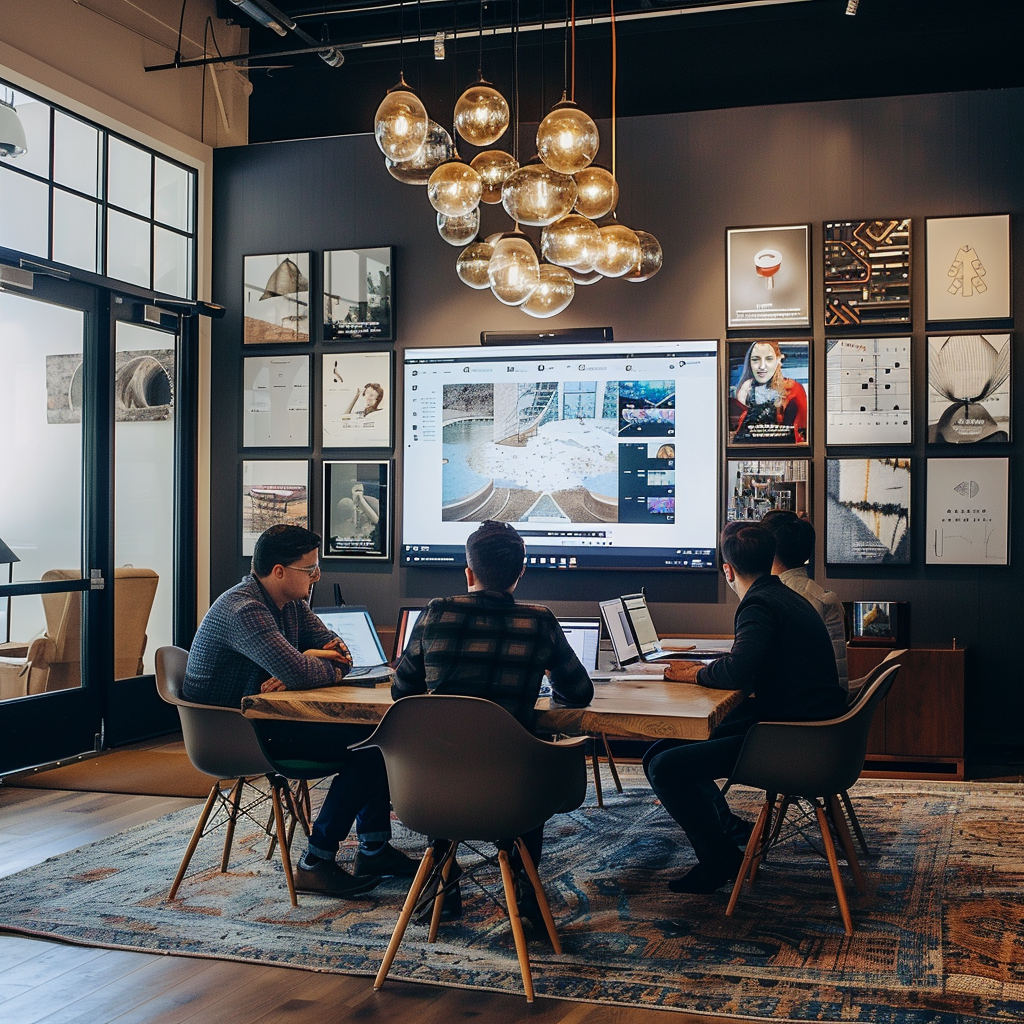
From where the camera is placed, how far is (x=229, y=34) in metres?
7.62

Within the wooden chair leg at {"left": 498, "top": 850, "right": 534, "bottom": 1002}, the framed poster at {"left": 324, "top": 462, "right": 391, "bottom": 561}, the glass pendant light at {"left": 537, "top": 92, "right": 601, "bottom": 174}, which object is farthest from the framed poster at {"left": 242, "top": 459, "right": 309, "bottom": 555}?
the wooden chair leg at {"left": 498, "top": 850, "right": 534, "bottom": 1002}

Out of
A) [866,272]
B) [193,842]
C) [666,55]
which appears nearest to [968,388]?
[866,272]

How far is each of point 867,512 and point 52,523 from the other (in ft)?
14.9

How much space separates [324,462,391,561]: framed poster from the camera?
6898 millimetres

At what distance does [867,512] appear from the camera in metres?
6.19

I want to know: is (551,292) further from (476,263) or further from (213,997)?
(213,997)

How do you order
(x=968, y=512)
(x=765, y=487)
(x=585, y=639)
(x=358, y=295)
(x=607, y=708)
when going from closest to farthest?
1. (x=607, y=708)
2. (x=585, y=639)
3. (x=968, y=512)
4. (x=765, y=487)
5. (x=358, y=295)

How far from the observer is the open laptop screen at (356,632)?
4480 mm

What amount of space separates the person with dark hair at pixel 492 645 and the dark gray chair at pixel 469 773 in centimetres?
19

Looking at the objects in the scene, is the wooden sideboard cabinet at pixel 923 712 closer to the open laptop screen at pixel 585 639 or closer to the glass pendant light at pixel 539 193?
the open laptop screen at pixel 585 639

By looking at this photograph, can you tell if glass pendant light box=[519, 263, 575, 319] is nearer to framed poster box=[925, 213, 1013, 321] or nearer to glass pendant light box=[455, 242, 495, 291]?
glass pendant light box=[455, 242, 495, 291]

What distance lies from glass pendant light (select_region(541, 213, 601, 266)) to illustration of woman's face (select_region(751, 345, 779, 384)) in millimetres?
2550

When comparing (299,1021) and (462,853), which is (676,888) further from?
(299,1021)

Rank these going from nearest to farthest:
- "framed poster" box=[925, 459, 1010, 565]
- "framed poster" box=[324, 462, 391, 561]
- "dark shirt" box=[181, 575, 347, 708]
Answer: "dark shirt" box=[181, 575, 347, 708] < "framed poster" box=[925, 459, 1010, 565] < "framed poster" box=[324, 462, 391, 561]
